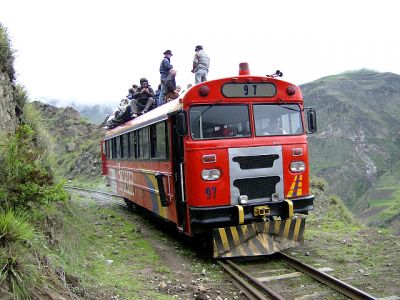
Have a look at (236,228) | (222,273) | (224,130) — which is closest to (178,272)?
(222,273)

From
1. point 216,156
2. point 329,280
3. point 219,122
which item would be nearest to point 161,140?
point 219,122

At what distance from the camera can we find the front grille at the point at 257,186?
7961 mm

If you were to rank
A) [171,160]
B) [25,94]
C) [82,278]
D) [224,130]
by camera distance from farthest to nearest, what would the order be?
1. [25,94]
2. [171,160]
3. [224,130]
4. [82,278]

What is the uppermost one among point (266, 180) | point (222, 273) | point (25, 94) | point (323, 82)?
point (323, 82)

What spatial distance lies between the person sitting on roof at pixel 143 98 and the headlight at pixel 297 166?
6.72 meters

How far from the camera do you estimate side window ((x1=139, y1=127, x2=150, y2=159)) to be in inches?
420

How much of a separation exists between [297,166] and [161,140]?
2.79m

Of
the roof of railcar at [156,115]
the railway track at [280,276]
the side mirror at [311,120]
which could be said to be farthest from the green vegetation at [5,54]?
the side mirror at [311,120]

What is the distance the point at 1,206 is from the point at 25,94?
6282 millimetres

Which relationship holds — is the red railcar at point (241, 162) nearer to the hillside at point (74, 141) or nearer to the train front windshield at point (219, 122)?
the train front windshield at point (219, 122)

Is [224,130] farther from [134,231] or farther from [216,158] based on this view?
[134,231]

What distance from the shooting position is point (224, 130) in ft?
26.5

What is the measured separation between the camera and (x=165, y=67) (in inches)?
489

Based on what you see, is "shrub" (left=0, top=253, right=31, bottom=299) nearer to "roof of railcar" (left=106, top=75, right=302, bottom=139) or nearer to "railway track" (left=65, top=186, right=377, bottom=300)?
"railway track" (left=65, top=186, right=377, bottom=300)
